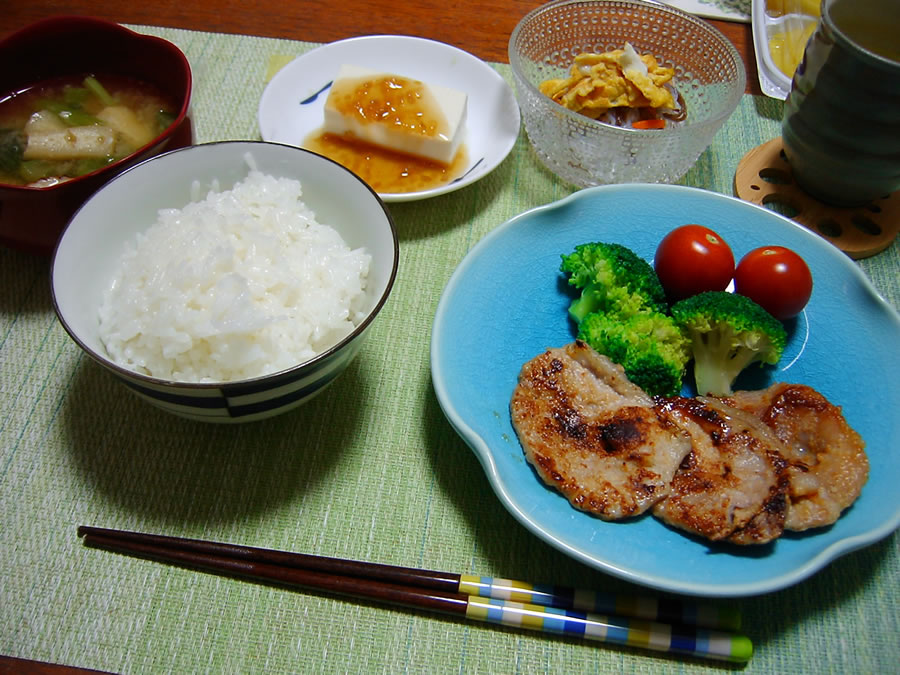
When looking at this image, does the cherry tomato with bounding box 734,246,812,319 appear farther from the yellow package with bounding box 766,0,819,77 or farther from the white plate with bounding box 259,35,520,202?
the yellow package with bounding box 766,0,819,77

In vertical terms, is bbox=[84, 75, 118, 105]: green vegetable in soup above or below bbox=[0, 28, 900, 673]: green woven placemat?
above

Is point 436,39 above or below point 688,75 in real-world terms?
below

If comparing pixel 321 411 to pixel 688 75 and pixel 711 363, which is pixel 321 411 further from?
pixel 688 75

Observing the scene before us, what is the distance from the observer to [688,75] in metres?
2.84

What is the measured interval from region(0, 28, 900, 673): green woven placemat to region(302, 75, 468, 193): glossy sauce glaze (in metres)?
0.63

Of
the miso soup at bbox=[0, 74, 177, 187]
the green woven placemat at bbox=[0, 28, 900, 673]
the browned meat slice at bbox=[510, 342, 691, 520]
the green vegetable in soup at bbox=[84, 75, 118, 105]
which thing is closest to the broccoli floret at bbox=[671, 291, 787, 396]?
the browned meat slice at bbox=[510, 342, 691, 520]

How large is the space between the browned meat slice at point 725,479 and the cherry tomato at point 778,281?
1.44ft

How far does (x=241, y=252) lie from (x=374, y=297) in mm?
416

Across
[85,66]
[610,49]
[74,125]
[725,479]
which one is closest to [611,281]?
[725,479]

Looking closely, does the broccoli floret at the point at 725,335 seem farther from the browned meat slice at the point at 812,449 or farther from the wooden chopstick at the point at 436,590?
the wooden chopstick at the point at 436,590

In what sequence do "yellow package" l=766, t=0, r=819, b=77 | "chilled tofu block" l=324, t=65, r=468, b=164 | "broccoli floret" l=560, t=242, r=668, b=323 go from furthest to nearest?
"yellow package" l=766, t=0, r=819, b=77, "chilled tofu block" l=324, t=65, r=468, b=164, "broccoli floret" l=560, t=242, r=668, b=323

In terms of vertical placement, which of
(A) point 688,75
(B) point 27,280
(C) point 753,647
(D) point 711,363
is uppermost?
(A) point 688,75

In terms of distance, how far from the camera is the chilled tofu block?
2549 mm

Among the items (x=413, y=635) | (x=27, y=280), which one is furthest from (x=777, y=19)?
(x=27, y=280)
